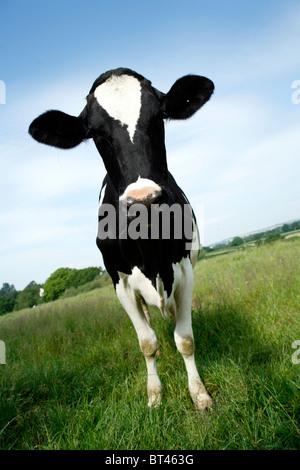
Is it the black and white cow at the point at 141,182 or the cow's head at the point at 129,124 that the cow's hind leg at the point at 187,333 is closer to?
the black and white cow at the point at 141,182

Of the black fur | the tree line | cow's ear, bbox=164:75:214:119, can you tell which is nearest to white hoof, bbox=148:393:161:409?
the black fur

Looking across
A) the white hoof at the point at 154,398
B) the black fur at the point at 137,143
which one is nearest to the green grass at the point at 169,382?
the white hoof at the point at 154,398

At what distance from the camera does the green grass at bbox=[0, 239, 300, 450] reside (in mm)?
2156

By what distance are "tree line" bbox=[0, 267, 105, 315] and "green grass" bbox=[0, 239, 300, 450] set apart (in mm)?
18994

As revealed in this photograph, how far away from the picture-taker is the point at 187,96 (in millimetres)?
3283

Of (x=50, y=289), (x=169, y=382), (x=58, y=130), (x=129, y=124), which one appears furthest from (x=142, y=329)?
(x=50, y=289)

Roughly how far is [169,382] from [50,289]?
144 feet

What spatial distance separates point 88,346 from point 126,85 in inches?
129

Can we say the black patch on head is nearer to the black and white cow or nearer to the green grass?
the black and white cow

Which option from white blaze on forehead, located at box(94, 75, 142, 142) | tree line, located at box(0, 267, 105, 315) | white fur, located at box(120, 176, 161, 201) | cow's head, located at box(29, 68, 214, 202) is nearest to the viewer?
white fur, located at box(120, 176, 161, 201)

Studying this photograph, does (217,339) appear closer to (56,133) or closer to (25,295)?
(56,133)

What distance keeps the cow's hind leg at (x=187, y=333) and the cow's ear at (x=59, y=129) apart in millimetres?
1638

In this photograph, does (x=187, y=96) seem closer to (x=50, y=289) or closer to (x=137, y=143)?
(x=137, y=143)

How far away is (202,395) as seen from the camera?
114 inches
